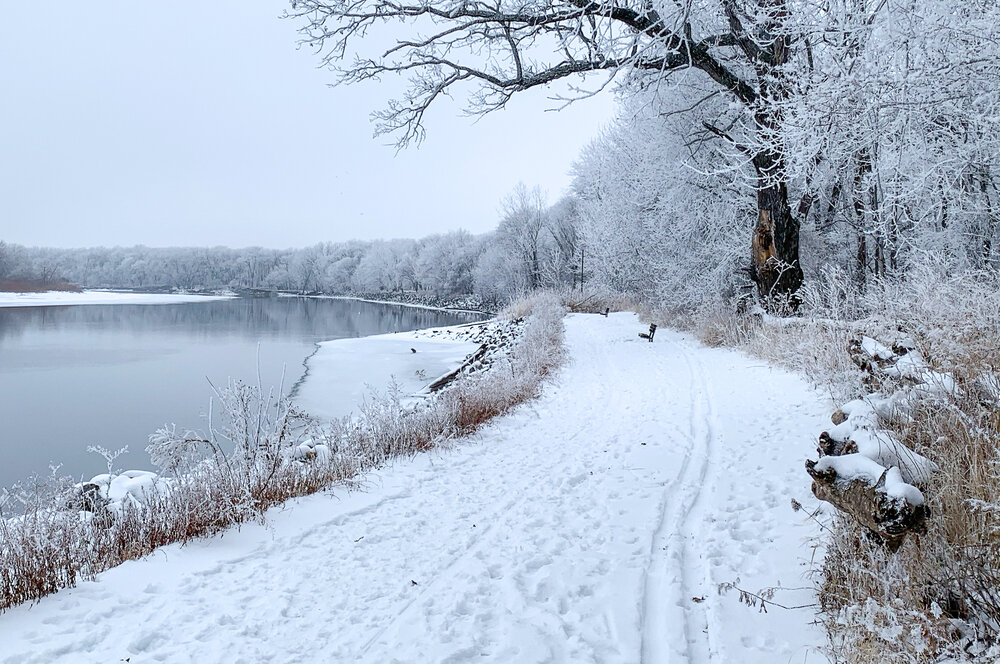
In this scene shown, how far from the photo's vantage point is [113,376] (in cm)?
1752

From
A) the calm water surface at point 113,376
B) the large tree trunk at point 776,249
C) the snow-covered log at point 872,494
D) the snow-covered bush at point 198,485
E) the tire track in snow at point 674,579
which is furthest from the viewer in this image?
the large tree trunk at point 776,249

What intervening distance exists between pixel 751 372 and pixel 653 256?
9648 mm

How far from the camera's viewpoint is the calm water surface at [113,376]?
35.5ft

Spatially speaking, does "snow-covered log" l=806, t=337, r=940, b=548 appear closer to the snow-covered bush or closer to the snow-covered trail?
the snow-covered trail

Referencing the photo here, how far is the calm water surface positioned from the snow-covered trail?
186 inches

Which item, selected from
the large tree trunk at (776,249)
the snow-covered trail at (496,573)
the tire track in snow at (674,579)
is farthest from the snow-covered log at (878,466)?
the large tree trunk at (776,249)

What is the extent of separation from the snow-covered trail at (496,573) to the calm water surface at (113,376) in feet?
15.5

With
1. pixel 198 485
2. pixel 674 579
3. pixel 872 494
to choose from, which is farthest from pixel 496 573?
pixel 198 485

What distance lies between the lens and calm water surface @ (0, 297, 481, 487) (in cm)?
1082

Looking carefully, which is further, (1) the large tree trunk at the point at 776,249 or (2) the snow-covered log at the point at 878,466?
(1) the large tree trunk at the point at 776,249

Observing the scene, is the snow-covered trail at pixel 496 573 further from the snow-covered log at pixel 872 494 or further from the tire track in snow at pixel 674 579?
the snow-covered log at pixel 872 494

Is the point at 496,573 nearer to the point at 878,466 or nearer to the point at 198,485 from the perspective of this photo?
the point at 878,466

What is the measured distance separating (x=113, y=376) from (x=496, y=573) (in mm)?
18209

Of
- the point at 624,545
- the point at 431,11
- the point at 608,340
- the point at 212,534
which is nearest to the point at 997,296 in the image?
the point at 624,545
